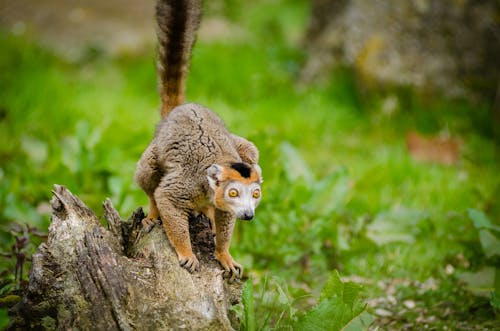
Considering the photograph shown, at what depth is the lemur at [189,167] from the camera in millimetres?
2654

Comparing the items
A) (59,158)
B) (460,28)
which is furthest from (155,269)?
(460,28)

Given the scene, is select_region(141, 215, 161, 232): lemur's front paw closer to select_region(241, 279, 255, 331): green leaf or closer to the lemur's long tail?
select_region(241, 279, 255, 331): green leaf

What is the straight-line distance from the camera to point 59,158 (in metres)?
4.51

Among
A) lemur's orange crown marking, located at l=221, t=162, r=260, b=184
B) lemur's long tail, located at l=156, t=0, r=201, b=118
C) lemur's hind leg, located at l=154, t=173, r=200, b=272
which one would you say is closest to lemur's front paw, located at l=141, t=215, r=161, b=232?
lemur's hind leg, located at l=154, t=173, r=200, b=272

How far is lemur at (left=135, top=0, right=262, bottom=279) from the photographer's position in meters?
2.65

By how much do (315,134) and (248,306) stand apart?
3.67 meters

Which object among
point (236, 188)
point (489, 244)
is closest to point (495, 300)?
point (489, 244)

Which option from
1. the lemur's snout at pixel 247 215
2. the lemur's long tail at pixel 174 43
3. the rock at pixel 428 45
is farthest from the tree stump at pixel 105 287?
the rock at pixel 428 45

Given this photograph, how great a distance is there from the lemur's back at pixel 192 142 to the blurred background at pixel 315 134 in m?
0.70

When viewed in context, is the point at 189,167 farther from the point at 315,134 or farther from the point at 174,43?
the point at 315,134

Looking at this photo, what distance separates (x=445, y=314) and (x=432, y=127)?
299cm

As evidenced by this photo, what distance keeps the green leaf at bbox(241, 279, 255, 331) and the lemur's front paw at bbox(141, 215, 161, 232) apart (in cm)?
64

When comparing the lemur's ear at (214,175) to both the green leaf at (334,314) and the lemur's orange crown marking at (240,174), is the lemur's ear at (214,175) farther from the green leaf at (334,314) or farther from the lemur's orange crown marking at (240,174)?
the green leaf at (334,314)

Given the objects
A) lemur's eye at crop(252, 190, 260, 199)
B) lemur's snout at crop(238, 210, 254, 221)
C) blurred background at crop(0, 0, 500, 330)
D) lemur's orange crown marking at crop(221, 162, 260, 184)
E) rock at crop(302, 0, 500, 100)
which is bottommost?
blurred background at crop(0, 0, 500, 330)
